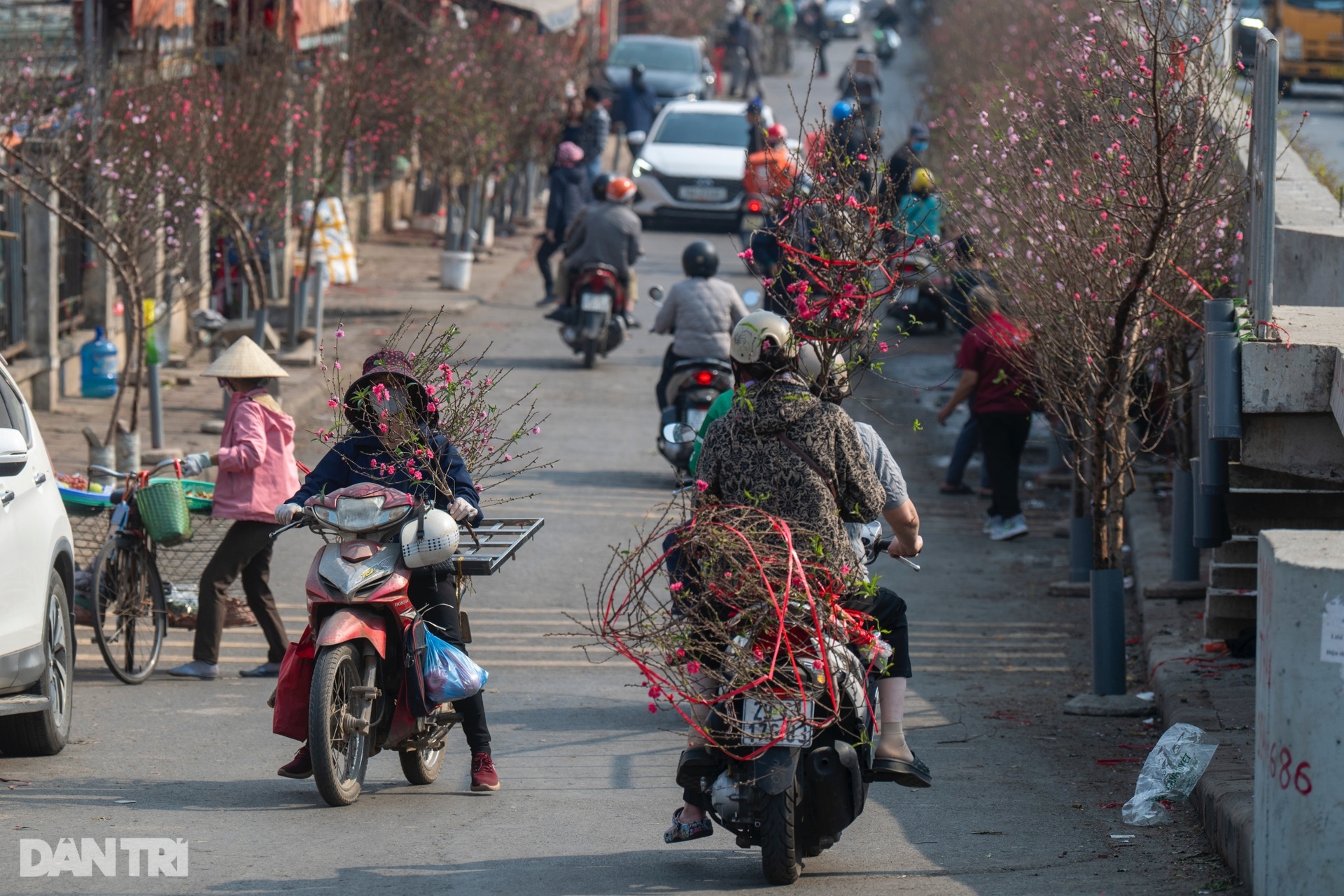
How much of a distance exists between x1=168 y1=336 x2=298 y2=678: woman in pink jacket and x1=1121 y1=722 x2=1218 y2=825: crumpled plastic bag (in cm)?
405

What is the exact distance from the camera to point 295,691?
20.2 ft

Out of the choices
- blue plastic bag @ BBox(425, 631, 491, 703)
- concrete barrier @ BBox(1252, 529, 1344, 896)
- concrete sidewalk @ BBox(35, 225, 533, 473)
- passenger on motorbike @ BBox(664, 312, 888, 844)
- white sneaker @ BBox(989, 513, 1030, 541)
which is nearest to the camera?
concrete barrier @ BBox(1252, 529, 1344, 896)

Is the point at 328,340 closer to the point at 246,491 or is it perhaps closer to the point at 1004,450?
the point at 1004,450

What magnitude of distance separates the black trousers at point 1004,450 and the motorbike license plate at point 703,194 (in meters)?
15.1

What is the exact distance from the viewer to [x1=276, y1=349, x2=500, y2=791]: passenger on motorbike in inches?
250

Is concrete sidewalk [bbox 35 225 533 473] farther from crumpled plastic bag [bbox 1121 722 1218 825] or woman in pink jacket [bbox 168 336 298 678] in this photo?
crumpled plastic bag [bbox 1121 722 1218 825]

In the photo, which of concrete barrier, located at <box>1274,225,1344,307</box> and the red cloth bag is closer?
the red cloth bag

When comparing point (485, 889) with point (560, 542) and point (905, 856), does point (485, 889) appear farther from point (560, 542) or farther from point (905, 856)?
point (560, 542)

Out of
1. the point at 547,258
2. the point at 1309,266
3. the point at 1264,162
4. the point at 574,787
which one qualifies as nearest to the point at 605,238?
the point at 547,258

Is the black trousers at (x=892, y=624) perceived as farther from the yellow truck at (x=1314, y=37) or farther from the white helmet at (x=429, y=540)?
the yellow truck at (x=1314, y=37)

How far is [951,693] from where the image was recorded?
8.68 m

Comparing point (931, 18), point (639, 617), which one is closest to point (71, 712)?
point (639, 617)

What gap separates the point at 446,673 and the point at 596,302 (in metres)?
11.1

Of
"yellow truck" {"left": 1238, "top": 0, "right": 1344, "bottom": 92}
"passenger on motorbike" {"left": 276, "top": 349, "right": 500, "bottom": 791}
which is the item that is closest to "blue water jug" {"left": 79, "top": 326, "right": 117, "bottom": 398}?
"passenger on motorbike" {"left": 276, "top": 349, "right": 500, "bottom": 791}
